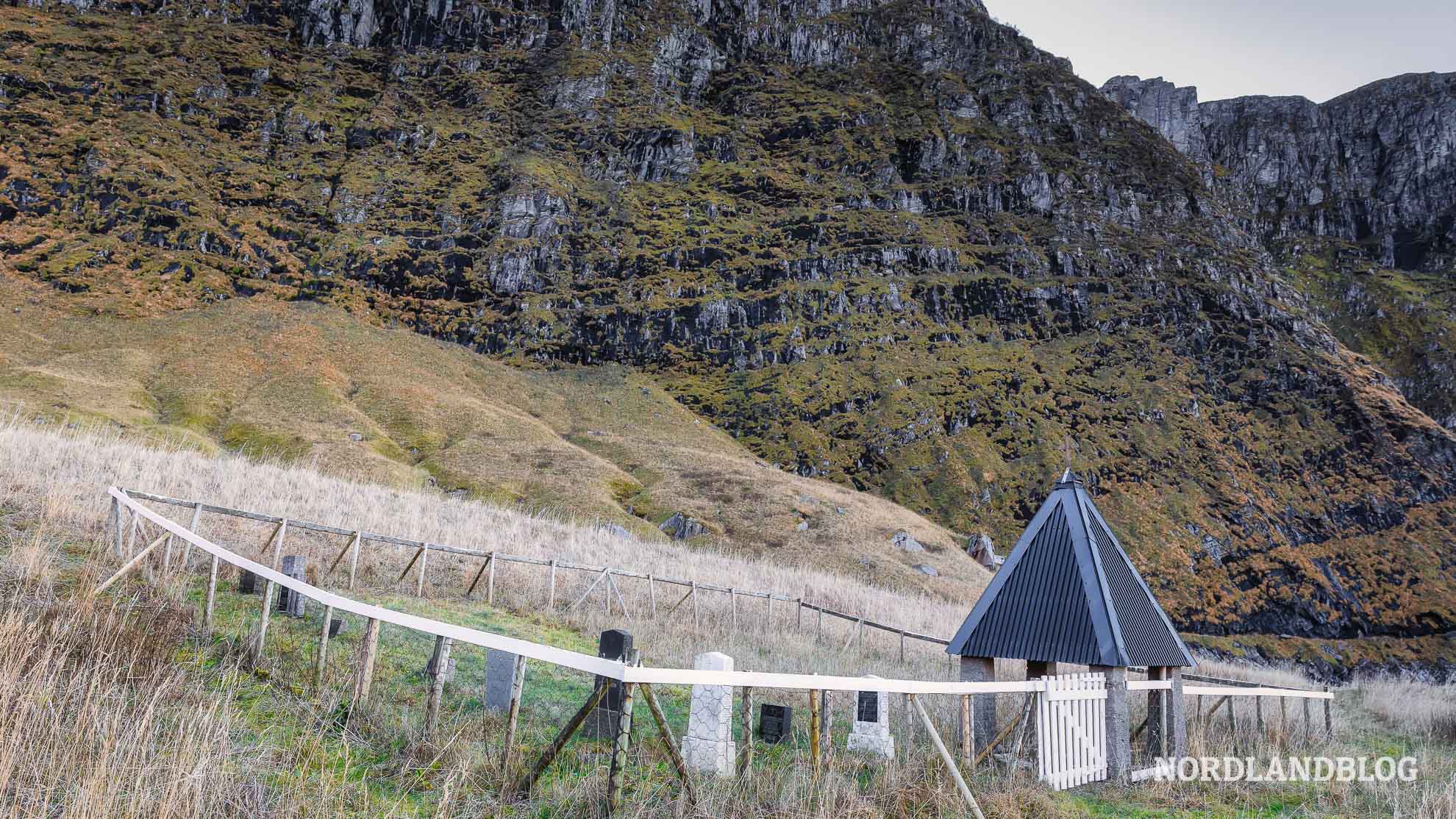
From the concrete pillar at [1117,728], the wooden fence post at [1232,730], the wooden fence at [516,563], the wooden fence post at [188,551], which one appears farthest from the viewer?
the wooden fence at [516,563]

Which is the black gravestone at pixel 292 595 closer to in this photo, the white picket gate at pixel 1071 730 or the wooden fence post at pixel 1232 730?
the white picket gate at pixel 1071 730

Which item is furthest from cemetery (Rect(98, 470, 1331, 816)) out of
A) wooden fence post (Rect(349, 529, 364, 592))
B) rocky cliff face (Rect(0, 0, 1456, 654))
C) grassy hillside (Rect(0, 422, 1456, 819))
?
rocky cliff face (Rect(0, 0, 1456, 654))

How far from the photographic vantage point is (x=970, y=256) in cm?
10975

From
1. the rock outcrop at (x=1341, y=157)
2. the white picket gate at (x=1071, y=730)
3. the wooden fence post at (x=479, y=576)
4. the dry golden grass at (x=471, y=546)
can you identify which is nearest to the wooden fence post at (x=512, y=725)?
the white picket gate at (x=1071, y=730)

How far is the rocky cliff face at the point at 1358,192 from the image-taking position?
132750 mm

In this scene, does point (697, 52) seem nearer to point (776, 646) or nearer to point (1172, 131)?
point (1172, 131)

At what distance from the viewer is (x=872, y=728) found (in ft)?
30.2

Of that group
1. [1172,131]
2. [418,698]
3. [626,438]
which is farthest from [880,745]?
[1172,131]

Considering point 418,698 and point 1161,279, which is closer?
point 418,698

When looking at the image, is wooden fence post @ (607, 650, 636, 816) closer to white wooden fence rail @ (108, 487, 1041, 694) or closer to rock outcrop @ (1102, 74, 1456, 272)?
white wooden fence rail @ (108, 487, 1041, 694)

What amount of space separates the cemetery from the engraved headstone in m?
0.02

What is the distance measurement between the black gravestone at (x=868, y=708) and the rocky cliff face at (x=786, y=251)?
65.5 meters

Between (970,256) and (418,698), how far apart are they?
4306 inches

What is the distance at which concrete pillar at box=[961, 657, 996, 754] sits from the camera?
31.9 feet
